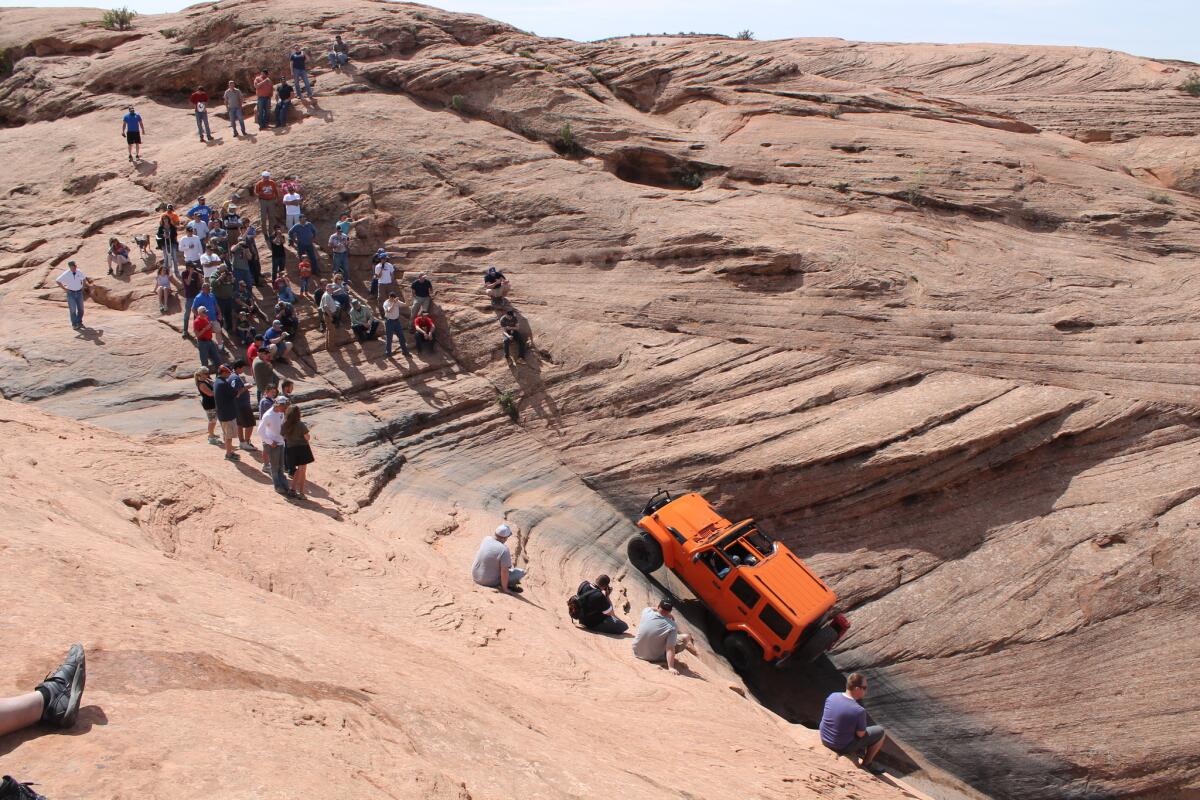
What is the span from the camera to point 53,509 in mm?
10961

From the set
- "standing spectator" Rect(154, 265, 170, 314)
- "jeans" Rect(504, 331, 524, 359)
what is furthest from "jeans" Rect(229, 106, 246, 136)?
"jeans" Rect(504, 331, 524, 359)

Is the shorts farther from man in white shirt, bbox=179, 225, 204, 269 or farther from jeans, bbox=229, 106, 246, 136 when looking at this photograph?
jeans, bbox=229, 106, 246, 136

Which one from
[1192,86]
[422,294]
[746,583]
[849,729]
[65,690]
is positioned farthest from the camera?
[1192,86]

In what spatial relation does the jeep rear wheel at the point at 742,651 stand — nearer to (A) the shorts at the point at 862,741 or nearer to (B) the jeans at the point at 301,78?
(A) the shorts at the point at 862,741

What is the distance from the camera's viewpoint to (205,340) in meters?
17.7

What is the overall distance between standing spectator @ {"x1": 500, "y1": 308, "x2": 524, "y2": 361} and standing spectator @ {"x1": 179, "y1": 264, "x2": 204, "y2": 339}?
6341mm

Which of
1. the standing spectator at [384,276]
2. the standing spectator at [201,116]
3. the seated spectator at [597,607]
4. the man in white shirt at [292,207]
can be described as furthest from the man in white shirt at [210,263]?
the seated spectator at [597,607]

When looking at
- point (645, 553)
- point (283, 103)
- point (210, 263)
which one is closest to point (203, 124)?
point (283, 103)

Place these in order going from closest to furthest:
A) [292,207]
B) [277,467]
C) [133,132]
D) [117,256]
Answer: [277,467] < [292,207] < [117,256] < [133,132]

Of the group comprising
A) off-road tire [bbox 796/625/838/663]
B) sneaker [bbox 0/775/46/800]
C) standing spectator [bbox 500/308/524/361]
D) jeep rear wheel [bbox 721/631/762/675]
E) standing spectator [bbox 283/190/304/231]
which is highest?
standing spectator [bbox 283/190/304/231]

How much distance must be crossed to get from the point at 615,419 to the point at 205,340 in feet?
26.5

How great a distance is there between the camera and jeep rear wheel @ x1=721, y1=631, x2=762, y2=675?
585 inches

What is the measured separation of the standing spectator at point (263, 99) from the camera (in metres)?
24.0

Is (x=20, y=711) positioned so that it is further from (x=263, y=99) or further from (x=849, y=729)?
(x=263, y=99)
